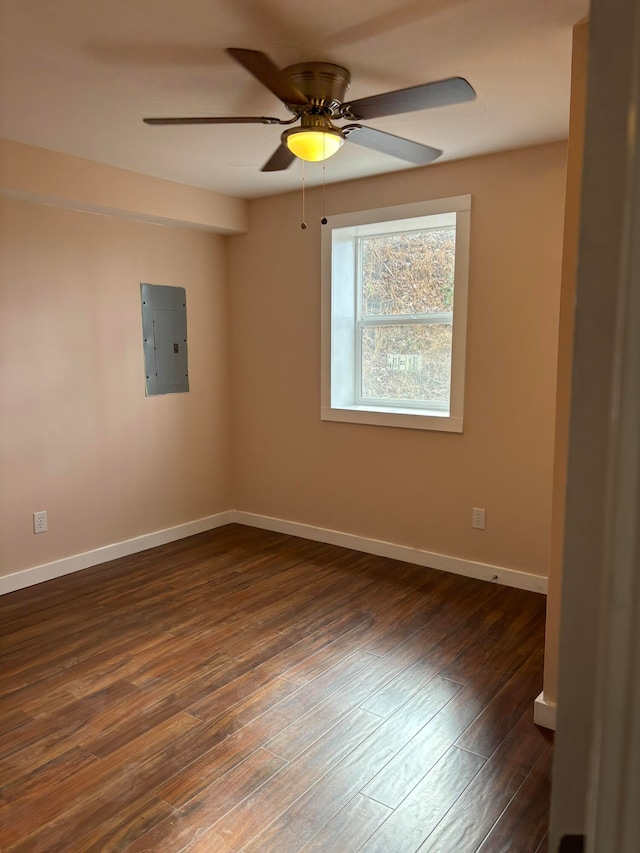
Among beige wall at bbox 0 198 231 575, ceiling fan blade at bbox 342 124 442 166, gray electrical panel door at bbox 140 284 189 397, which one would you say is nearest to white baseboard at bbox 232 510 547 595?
beige wall at bbox 0 198 231 575

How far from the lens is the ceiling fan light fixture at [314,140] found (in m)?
2.23

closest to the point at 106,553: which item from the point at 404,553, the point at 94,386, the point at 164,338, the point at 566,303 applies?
the point at 94,386

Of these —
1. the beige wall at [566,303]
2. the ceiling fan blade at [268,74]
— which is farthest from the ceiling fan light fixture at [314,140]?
the beige wall at [566,303]

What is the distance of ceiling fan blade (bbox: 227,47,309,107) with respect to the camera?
1.86 m

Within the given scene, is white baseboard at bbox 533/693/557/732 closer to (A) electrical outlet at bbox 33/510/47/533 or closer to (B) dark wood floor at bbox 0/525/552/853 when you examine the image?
(B) dark wood floor at bbox 0/525/552/853

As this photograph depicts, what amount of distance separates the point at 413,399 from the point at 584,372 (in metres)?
3.76

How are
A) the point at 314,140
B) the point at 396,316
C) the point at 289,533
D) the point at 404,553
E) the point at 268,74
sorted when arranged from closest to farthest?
the point at 268,74 < the point at 314,140 < the point at 404,553 < the point at 396,316 < the point at 289,533

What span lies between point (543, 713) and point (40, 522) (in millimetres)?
2964

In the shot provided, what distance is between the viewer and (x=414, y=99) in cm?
211

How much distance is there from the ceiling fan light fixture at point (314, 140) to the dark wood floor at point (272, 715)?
216 centimetres

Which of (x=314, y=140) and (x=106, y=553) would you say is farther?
(x=106, y=553)

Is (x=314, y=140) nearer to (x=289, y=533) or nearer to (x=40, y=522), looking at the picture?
(x=40, y=522)

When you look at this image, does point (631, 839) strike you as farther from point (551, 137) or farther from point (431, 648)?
point (551, 137)

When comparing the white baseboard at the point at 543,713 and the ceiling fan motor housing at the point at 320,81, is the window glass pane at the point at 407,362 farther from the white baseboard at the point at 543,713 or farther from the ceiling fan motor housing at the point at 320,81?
the white baseboard at the point at 543,713
